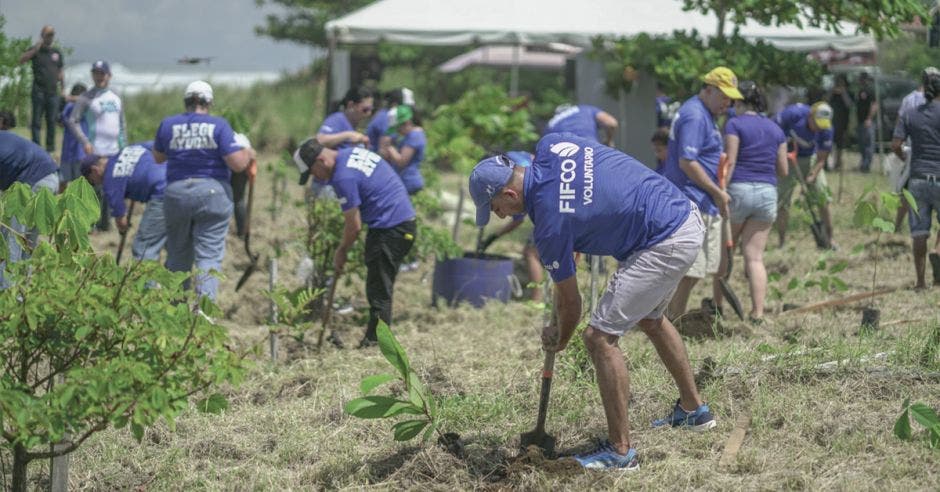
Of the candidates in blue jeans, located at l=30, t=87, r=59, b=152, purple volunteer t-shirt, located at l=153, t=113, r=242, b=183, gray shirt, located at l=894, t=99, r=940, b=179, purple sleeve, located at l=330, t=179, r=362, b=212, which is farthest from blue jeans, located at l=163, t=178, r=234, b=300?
blue jeans, located at l=30, t=87, r=59, b=152

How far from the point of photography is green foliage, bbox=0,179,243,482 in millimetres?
3824

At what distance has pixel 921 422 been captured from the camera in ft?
15.0

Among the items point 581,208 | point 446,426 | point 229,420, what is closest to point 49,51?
point 229,420

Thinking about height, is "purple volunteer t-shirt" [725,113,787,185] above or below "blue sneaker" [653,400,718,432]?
above

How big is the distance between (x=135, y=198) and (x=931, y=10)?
754 centimetres

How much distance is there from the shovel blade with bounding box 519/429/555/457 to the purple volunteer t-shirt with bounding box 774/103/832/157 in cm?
658

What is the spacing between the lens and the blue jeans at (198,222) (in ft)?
24.6

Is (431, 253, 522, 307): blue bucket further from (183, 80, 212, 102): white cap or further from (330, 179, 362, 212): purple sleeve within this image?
(183, 80, 212, 102): white cap

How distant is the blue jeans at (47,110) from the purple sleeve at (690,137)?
29.1ft

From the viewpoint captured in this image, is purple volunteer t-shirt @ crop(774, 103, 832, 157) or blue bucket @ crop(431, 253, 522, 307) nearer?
blue bucket @ crop(431, 253, 522, 307)

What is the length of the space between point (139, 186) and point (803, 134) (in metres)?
6.14

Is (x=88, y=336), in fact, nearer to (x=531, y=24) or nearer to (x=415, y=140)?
(x=415, y=140)

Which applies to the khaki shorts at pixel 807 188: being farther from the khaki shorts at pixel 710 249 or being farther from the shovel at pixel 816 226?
the khaki shorts at pixel 710 249

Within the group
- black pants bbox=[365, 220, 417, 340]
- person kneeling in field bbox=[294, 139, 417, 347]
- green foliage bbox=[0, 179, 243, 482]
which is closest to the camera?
green foliage bbox=[0, 179, 243, 482]
